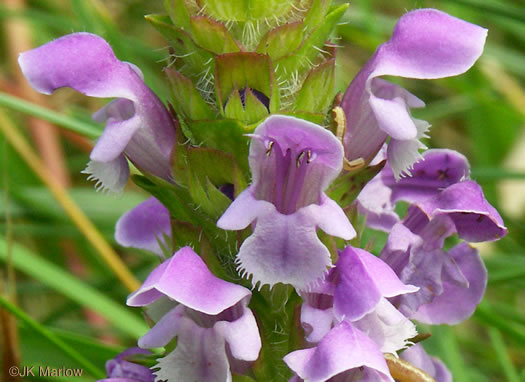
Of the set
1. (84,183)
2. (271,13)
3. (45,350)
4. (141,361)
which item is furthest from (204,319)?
(84,183)

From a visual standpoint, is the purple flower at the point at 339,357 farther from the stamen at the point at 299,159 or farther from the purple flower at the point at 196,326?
the stamen at the point at 299,159

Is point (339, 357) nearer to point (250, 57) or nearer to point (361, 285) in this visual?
point (361, 285)

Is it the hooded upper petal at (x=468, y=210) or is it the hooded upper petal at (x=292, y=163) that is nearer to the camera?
the hooded upper petal at (x=292, y=163)

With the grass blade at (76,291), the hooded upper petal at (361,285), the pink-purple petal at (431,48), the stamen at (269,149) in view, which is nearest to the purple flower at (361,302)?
the hooded upper petal at (361,285)

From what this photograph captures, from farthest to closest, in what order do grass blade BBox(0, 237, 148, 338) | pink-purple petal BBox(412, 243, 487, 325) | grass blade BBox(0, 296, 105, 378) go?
grass blade BBox(0, 237, 148, 338)
grass blade BBox(0, 296, 105, 378)
pink-purple petal BBox(412, 243, 487, 325)

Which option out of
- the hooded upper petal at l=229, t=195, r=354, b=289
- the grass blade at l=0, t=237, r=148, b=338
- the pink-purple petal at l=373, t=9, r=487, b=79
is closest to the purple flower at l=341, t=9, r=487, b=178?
the pink-purple petal at l=373, t=9, r=487, b=79

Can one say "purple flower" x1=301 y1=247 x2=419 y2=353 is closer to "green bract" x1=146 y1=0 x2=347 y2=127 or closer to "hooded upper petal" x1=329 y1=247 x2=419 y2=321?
"hooded upper petal" x1=329 y1=247 x2=419 y2=321

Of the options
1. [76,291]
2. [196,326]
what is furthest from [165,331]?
[76,291]
